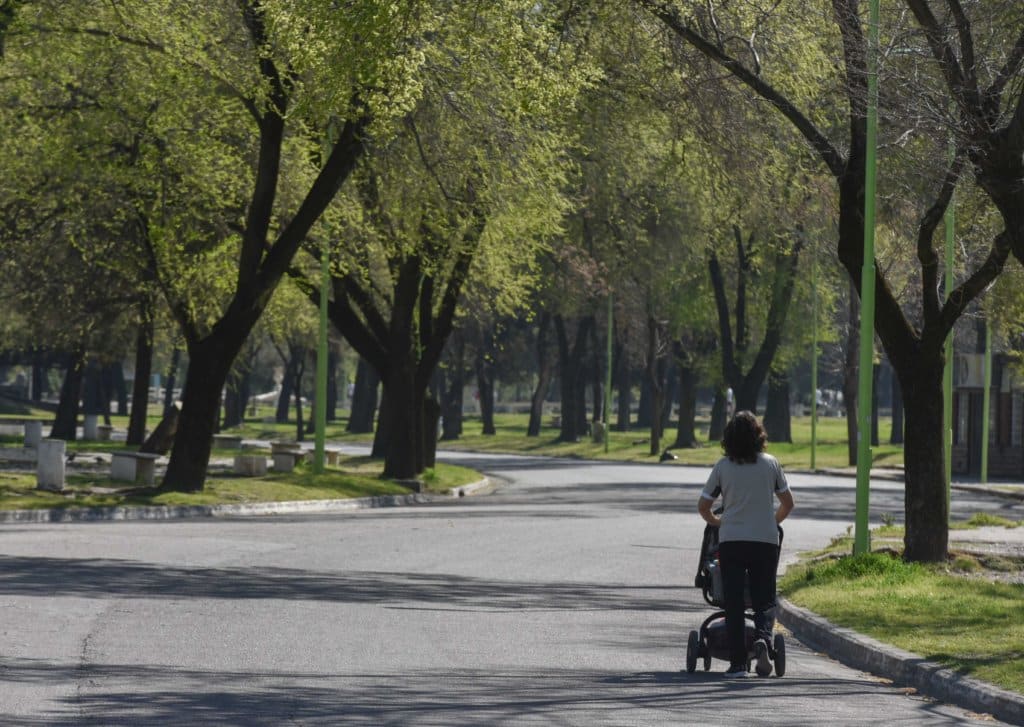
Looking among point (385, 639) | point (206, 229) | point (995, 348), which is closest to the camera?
point (385, 639)

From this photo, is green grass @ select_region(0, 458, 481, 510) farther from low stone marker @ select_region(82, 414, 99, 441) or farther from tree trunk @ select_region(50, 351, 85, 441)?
low stone marker @ select_region(82, 414, 99, 441)

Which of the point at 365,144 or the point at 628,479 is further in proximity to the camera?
the point at 628,479

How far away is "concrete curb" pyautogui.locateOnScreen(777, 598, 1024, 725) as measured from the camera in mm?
10070

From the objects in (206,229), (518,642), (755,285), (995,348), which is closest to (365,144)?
(206,229)

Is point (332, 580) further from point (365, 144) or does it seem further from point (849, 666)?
point (365, 144)

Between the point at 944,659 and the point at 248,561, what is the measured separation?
9.30m

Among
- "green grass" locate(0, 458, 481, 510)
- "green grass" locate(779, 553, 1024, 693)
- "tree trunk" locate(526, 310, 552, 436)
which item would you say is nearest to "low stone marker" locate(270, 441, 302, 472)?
"green grass" locate(0, 458, 481, 510)

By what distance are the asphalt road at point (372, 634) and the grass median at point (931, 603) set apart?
64cm

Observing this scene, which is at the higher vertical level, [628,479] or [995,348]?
[995,348]

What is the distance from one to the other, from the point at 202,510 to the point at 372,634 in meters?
16.4

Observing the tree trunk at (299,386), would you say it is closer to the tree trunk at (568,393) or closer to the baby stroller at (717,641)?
the tree trunk at (568,393)

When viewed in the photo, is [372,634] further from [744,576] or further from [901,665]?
[901,665]

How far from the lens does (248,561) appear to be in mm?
18828

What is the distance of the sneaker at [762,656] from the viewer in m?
11.0
